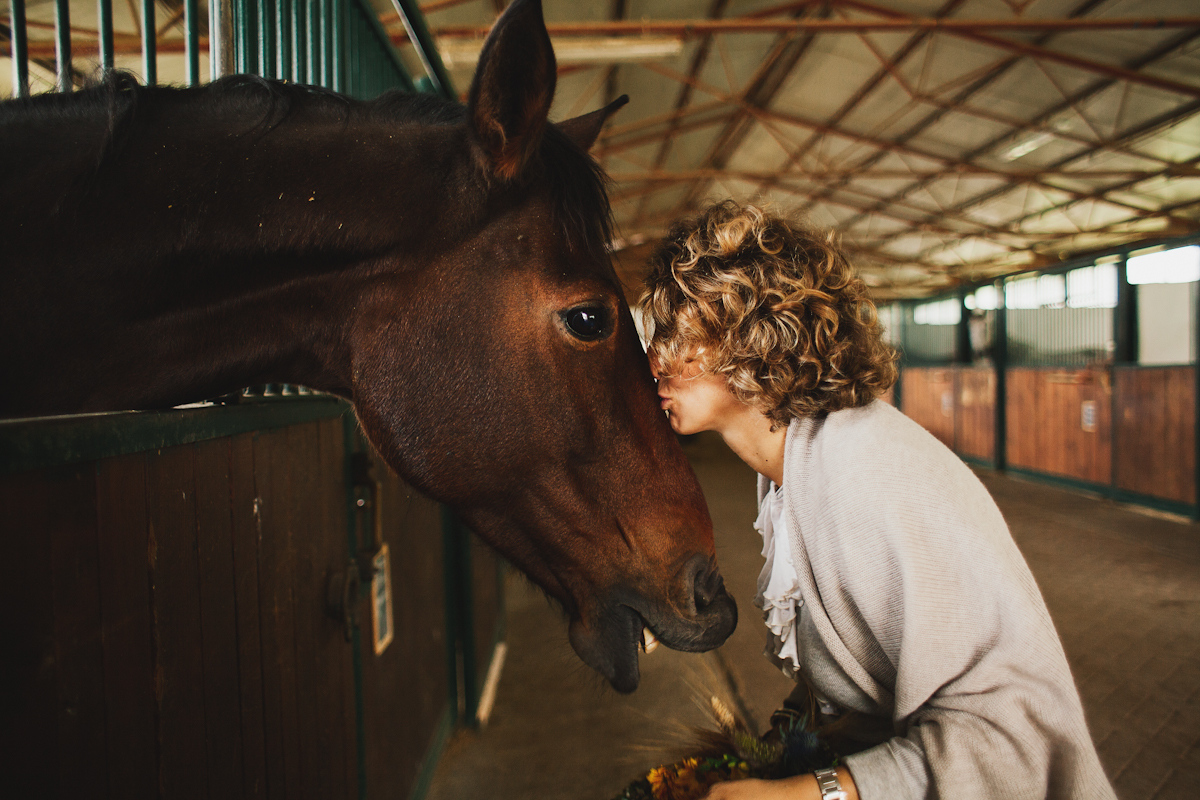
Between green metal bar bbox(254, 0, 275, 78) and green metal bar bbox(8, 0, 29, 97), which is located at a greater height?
green metal bar bbox(254, 0, 275, 78)

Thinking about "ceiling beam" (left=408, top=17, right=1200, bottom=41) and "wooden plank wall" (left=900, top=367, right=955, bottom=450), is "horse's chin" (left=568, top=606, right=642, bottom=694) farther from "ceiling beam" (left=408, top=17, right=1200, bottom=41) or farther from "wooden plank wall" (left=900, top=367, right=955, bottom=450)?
"wooden plank wall" (left=900, top=367, right=955, bottom=450)

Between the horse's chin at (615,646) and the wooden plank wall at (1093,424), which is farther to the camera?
the wooden plank wall at (1093,424)

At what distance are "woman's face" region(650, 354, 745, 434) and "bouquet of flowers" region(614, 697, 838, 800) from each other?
634mm

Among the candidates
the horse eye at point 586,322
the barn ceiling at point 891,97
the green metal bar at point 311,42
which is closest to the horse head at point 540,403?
the horse eye at point 586,322

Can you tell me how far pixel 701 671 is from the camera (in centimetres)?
356

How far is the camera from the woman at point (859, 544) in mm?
928

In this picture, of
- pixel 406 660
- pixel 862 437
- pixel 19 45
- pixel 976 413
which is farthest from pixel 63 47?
pixel 976 413

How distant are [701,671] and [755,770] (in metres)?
2.67

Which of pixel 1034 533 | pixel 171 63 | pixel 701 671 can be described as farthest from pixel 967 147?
pixel 171 63

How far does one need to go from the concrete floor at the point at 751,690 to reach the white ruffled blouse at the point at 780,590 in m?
0.22

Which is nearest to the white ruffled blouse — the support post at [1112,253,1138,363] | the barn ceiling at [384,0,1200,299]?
the barn ceiling at [384,0,1200,299]

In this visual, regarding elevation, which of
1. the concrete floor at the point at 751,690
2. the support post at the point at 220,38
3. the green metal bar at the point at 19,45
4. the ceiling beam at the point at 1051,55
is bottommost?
the concrete floor at the point at 751,690

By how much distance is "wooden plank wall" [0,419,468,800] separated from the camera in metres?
0.66

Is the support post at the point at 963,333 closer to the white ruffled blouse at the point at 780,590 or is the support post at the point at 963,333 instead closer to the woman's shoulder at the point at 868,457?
the white ruffled blouse at the point at 780,590
